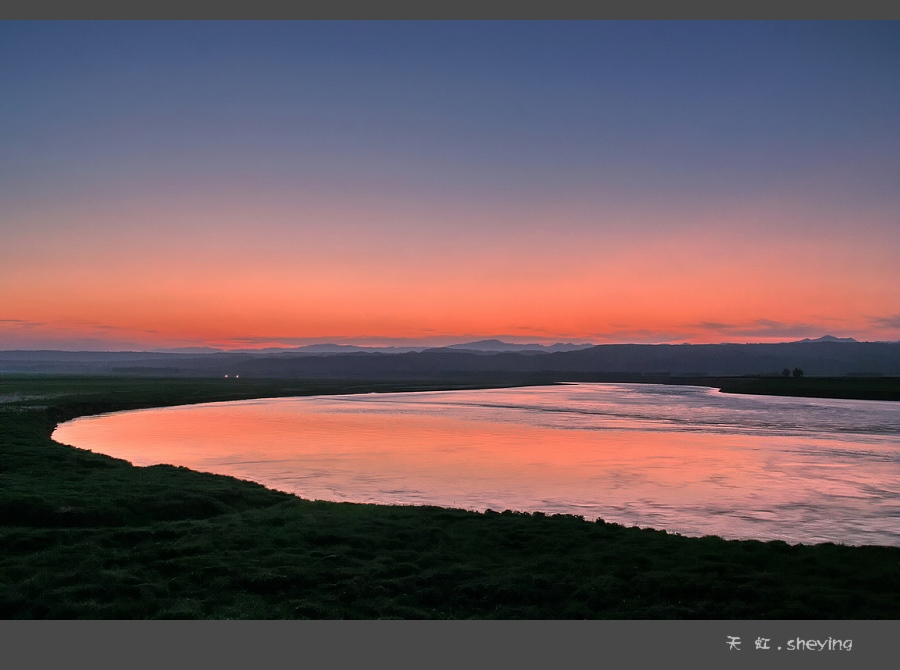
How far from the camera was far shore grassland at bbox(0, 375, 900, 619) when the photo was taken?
12.5 m

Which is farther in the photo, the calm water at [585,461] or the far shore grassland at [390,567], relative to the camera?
the calm water at [585,461]

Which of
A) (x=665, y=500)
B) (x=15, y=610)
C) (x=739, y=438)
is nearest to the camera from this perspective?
(x=15, y=610)

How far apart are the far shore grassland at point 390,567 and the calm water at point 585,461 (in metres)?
4.38

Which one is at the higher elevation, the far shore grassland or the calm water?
the far shore grassland

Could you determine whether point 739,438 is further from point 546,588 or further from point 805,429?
point 546,588

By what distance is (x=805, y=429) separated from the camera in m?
Result: 52.7

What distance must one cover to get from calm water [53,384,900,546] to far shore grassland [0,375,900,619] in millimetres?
4378

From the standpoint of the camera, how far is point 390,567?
15.0 metres

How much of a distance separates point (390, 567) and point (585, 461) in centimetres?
2261

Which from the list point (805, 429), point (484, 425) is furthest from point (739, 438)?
point (484, 425)

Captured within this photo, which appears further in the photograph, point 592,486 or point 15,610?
point 592,486

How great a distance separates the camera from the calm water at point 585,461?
23.3m

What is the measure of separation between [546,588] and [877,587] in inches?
253

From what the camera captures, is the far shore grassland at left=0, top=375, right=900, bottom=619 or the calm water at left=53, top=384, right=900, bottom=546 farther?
the calm water at left=53, top=384, right=900, bottom=546
